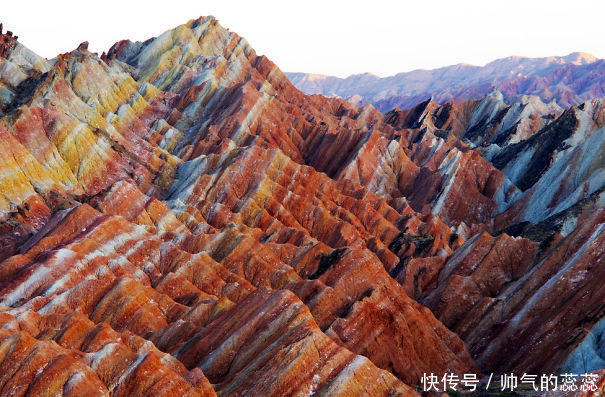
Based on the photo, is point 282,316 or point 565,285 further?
point 565,285

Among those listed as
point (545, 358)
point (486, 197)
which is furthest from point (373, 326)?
point (486, 197)

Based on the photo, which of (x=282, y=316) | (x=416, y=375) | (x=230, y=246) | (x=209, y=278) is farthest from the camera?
(x=230, y=246)

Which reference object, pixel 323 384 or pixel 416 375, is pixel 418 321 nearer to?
pixel 416 375

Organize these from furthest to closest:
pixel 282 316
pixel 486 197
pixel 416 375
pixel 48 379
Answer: pixel 486 197 < pixel 416 375 < pixel 282 316 < pixel 48 379

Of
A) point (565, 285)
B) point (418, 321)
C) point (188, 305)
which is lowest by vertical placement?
point (188, 305)

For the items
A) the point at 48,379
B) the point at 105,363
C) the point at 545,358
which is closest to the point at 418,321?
the point at 545,358

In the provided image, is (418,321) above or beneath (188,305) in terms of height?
above
